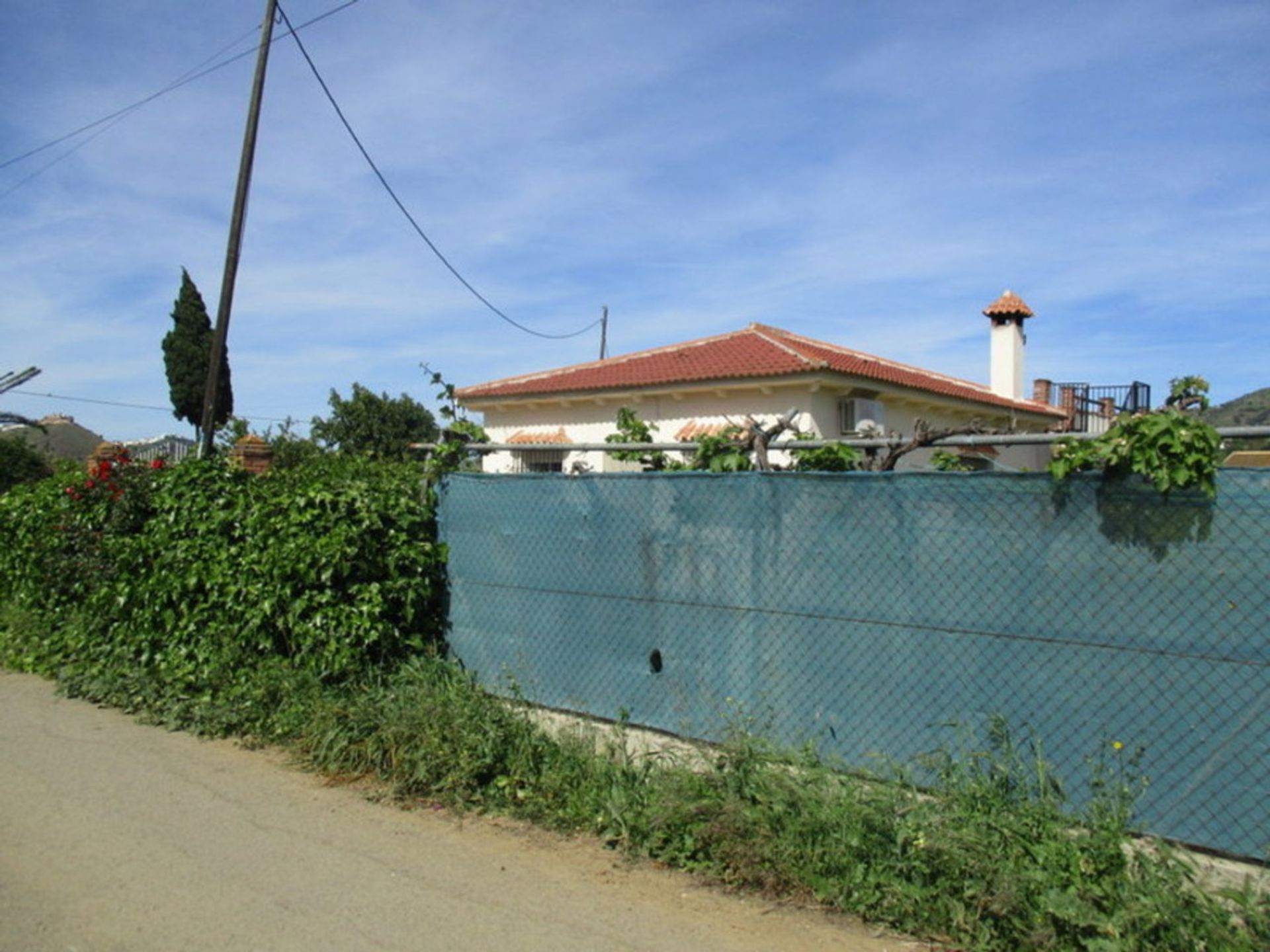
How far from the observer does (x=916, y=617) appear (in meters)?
4.73

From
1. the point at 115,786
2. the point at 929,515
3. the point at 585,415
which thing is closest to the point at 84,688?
the point at 115,786

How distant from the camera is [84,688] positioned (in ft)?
26.6

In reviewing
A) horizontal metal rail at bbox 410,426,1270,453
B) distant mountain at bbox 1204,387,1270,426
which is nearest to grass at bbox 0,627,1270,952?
horizontal metal rail at bbox 410,426,1270,453

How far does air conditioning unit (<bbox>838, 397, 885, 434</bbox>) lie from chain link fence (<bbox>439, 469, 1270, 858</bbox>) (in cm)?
1145

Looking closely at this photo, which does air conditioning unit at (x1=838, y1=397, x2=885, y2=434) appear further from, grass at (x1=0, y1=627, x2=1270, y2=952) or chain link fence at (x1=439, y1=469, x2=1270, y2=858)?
grass at (x1=0, y1=627, x2=1270, y2=952)

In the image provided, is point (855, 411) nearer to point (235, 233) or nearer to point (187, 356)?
point (235, 233)

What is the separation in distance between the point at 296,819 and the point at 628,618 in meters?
2.14

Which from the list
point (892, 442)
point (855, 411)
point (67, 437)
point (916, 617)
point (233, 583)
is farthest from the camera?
point (67, 437)

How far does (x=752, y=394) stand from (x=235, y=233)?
29.7 ft

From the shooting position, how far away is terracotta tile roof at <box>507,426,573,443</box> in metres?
20.3

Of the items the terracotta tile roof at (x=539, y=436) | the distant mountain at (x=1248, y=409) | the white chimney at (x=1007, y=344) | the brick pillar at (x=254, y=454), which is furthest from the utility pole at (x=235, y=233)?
the distant mountain at (x=1248, y=409)

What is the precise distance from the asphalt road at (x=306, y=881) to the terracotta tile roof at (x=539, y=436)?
47.1 feet

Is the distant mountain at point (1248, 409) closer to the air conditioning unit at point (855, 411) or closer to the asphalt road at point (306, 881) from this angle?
the air conditioning unit at point (855, 411)

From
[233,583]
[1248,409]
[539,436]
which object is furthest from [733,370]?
[1248,409]
